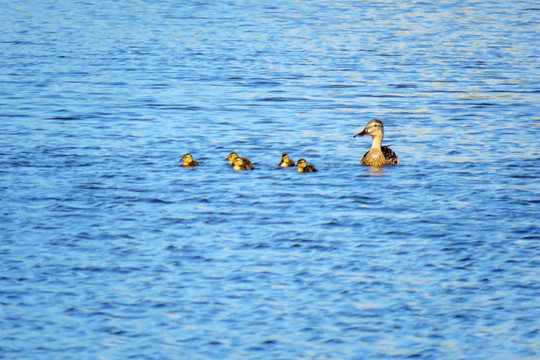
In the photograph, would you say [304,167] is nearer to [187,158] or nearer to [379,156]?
[379,156]

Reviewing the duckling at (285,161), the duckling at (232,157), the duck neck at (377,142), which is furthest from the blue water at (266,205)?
the duck neck at (377,142)

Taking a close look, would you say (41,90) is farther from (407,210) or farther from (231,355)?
(231,355)

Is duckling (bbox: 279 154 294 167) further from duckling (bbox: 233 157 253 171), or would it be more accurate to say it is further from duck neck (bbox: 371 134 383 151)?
duck neck (bbox: 371 134 383 151)

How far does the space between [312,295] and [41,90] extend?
44.2 feet

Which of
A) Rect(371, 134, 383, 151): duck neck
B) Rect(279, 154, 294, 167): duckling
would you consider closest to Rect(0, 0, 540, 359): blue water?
Rect(279, 154, 294, 167): duckling

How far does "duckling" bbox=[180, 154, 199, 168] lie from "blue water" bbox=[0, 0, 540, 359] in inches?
6.0

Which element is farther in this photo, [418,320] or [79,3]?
[79,3]

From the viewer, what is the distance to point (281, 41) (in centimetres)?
3044

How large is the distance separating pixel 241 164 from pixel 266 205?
5.87 feet

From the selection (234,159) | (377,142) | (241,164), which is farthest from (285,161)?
(377,142)

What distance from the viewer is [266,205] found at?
13711 mm

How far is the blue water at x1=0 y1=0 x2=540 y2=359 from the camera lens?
9.55 metres

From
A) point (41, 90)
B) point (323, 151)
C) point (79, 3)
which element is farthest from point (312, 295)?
point (79, 3)

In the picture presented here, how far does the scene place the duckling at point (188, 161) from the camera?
15.6m
